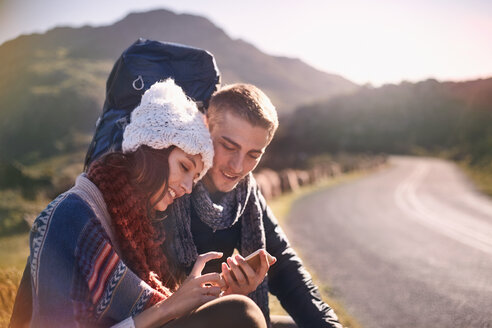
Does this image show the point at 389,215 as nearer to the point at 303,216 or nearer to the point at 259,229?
the point at 303,216

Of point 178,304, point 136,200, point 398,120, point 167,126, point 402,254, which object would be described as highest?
point 167,126

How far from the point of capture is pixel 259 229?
285 centimetres

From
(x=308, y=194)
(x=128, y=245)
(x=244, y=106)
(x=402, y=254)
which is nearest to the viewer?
(x=128, y=245)

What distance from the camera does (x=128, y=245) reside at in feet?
6.45

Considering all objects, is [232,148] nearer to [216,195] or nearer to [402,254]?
[216,195]

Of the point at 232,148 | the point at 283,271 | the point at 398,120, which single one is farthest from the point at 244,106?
the point at 398,120

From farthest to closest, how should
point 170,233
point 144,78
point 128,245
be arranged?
point 144,78, point 170,233, point 128,245

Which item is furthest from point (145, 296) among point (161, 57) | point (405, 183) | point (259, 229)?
point (405, 183)

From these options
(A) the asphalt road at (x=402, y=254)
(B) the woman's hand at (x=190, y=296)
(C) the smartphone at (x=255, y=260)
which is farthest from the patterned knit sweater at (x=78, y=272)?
(A) the asphalt road at (x=402, y=254)

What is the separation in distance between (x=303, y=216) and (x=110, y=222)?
8747 mm

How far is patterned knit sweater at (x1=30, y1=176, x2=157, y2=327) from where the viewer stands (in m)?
1.71

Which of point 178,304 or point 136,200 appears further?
point 136,200

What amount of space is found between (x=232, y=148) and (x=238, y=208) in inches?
14.8

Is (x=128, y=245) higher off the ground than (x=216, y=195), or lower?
higher
